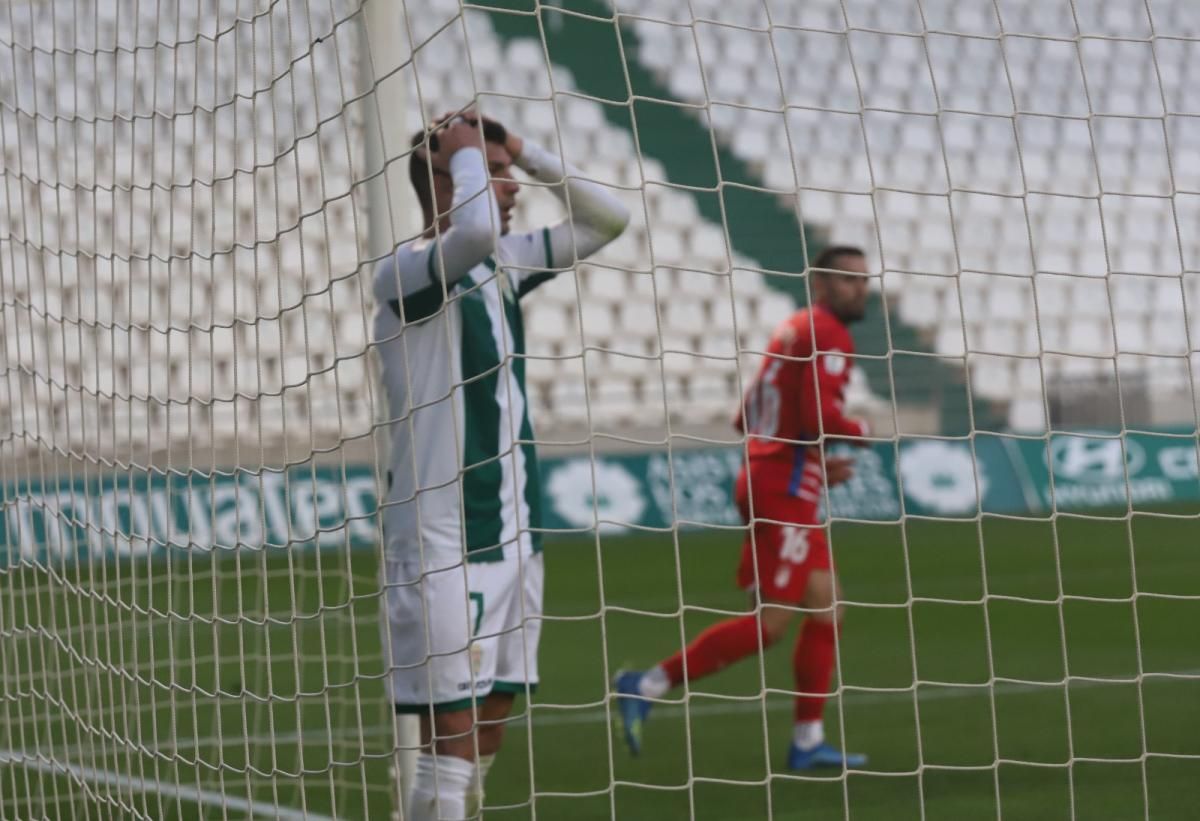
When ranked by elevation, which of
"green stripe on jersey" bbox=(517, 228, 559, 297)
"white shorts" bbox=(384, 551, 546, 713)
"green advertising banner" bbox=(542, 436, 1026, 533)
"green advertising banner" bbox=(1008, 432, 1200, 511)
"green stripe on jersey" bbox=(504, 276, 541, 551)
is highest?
"green stripe on jersey" bbox=(517, 228, 559, 297)

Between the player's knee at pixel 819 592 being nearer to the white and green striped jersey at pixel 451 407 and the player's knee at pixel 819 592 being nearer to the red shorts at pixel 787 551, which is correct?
the red shorts at pixel 787 551

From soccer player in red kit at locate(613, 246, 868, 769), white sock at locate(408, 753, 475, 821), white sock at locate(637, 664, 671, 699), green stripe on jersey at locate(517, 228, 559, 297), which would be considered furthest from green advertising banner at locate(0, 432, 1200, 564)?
white sock at locate(408, 753, 475, 821)

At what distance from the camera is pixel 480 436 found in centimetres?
319

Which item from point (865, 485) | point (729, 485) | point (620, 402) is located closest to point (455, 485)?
point (729, 485)

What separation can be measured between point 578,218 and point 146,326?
3.18 ft

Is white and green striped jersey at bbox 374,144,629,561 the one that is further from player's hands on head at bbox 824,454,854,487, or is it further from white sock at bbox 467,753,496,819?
player's hands on head at bbox 824,454,854,487

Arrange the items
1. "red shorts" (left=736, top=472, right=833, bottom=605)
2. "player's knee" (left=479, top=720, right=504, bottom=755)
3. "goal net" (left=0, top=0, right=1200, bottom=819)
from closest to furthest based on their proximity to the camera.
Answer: "player's knee" (left=479, top=720, right=504, bottom=755) < "goal net" (left=0, top=0, right=1200, bottom=819) < "red shorts" (left=736, top=472, right=833, bottom=605)

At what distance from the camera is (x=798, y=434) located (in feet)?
16.0

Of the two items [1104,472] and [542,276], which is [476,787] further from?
[1104,472]

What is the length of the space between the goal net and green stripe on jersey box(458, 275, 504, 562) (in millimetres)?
219

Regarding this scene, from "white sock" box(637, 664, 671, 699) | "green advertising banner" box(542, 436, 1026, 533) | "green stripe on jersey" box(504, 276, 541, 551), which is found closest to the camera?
"green stripe on jersey" box(504, 276, 541, 551)

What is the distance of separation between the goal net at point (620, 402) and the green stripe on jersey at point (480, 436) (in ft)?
0.72

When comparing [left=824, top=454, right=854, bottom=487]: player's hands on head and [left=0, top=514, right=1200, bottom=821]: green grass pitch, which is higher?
[left=824, top=454, right=854, bottom=487]: player's hands on head

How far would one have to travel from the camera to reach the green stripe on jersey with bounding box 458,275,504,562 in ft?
10.4
